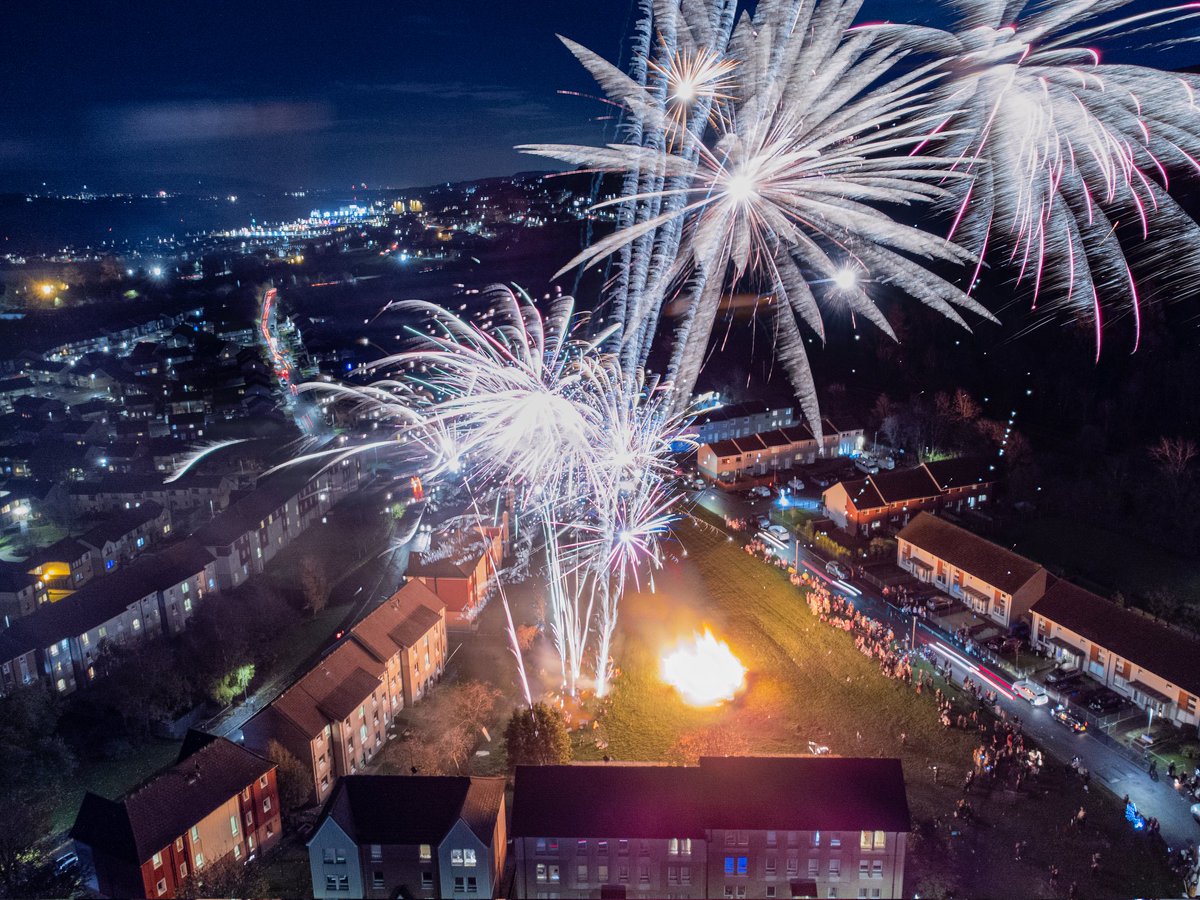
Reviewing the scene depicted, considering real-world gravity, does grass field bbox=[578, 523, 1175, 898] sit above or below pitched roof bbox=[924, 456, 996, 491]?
below

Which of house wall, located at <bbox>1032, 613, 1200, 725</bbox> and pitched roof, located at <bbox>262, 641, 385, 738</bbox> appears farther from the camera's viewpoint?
house wall, located at <bbox>1032, 613, 1200, 725</bbox>

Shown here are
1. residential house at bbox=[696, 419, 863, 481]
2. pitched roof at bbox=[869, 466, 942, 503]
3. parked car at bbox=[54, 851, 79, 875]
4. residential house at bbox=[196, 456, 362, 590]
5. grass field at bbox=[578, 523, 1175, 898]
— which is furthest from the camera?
residential house at bbox=[696, 419, 863, 481]

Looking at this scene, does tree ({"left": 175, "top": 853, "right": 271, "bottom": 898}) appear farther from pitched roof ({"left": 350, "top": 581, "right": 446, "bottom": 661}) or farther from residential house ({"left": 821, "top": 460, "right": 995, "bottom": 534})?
residential house ({"left": 821, "top": 460, "right": 995, "bottom": 534})

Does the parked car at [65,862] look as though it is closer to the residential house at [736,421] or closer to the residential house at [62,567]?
the residential house at [62,567]

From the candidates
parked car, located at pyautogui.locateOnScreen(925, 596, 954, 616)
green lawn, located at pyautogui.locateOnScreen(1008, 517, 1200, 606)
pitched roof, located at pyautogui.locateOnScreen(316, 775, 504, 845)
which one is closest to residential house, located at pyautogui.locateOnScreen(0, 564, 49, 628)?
pitched roof, located at pyautogui.locateOnScreen(316, 775, 504, 845)

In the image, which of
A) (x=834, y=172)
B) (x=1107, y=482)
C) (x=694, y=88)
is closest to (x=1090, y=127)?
(x=834, y=172)

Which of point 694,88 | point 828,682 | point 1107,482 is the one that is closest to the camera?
point 694,88

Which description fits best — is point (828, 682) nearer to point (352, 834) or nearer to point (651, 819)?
point (651, 819)
